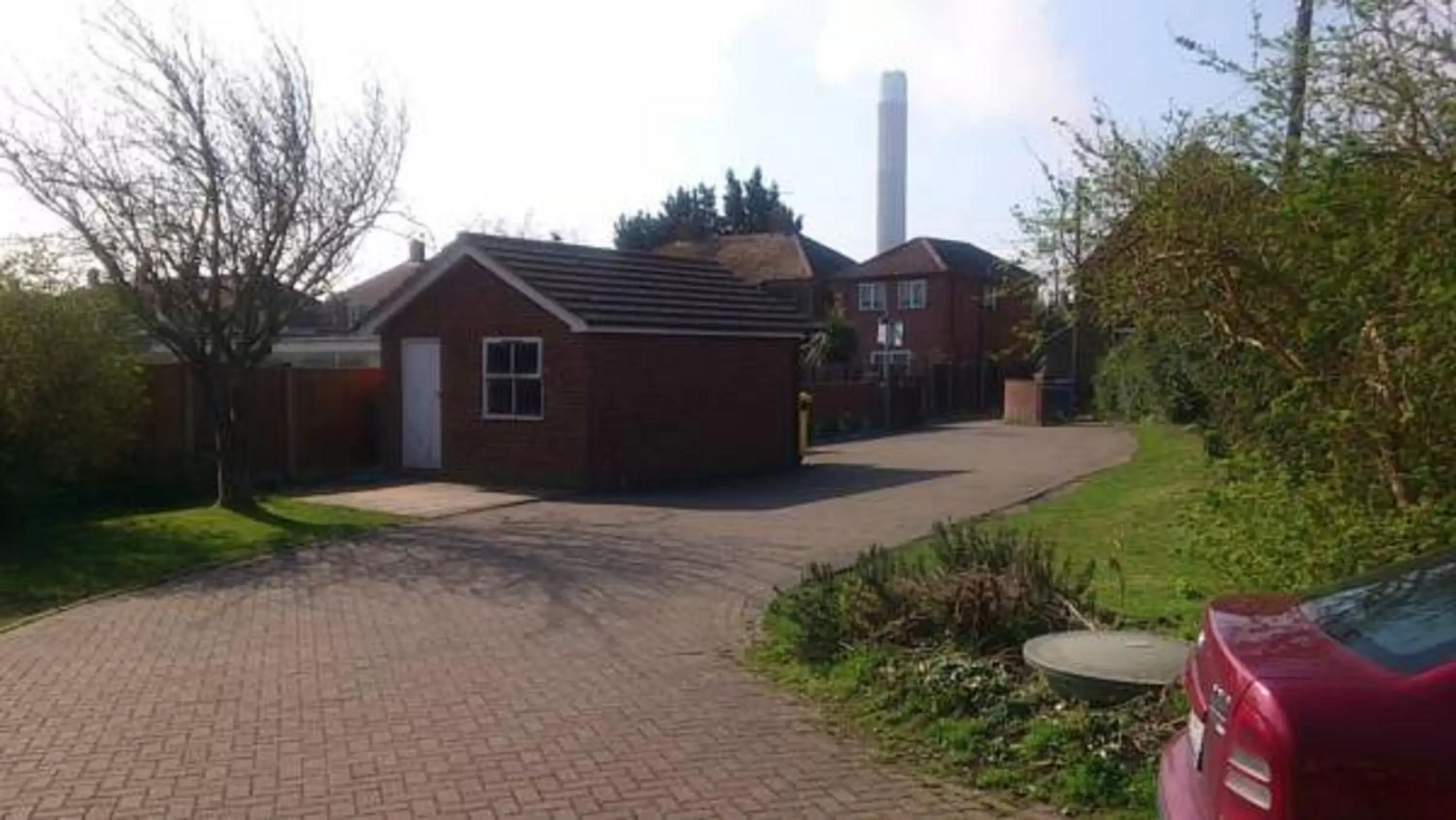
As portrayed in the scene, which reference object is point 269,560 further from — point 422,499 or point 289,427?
point 289,427

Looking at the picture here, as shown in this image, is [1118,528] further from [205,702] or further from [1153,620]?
[205,702]

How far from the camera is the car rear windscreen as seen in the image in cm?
318

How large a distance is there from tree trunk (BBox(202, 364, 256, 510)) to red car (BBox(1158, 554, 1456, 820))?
1417 centimetres

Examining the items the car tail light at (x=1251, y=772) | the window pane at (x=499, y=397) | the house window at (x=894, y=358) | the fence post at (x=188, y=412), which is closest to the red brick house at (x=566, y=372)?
the window pane at (x=499, y=397)

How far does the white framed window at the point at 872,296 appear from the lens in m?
58.1

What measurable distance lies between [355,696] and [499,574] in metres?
4.19

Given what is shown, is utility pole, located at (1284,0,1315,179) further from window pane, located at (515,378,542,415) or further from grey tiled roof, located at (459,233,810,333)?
window pane, located at (515,378,542,415)

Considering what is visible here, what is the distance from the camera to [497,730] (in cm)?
660

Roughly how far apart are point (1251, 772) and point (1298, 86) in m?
4.85

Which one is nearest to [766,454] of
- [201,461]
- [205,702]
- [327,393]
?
[327,393]

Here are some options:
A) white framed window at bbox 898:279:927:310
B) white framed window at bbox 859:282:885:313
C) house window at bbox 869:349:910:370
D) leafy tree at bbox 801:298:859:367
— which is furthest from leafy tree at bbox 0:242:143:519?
white framed window at bbox 859:282:885:313

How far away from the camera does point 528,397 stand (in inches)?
770

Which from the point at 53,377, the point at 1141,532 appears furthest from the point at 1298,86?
the point at 53,377

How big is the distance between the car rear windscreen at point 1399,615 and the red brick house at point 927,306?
4667cm
